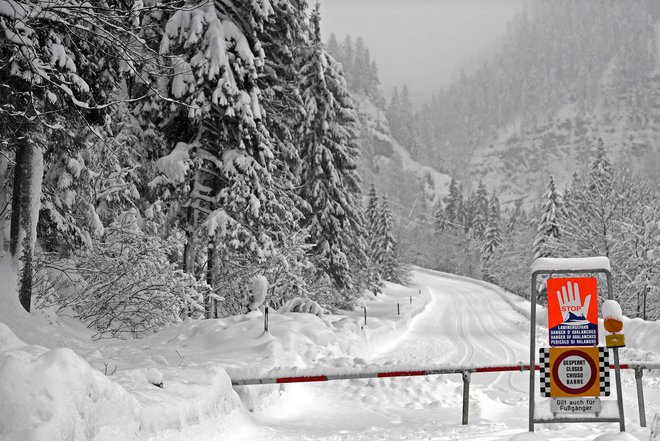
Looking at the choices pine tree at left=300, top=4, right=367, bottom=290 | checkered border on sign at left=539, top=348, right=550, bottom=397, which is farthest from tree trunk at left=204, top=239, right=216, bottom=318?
checkered border on sign at left=539, top=348, right=550, bottom=397

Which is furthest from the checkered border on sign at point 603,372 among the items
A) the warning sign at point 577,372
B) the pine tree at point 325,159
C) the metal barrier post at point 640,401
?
the pine tree at point 325,159

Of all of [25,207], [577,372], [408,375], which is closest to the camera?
[577,372]

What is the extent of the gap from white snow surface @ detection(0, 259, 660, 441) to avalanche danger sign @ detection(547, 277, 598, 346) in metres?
1.23

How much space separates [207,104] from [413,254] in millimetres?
84369

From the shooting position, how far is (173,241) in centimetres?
1206

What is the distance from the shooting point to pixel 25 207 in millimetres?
8570

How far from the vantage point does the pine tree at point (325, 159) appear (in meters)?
25.1

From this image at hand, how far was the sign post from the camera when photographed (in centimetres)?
558

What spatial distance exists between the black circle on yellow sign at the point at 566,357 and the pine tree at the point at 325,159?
18.9m

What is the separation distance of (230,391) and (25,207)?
479 centimetres

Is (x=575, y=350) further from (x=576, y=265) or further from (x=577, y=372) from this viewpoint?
(x=576, y=265)

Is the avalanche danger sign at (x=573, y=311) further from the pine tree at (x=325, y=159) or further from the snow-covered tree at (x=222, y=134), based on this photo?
the pine tree at (x=325, y=159)

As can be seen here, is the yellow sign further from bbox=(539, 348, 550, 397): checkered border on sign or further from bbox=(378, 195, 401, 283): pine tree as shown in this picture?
bbox=(378, 195, 401, 283): pine tree

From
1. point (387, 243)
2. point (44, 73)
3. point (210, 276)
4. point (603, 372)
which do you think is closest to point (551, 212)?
point (387, 243)
